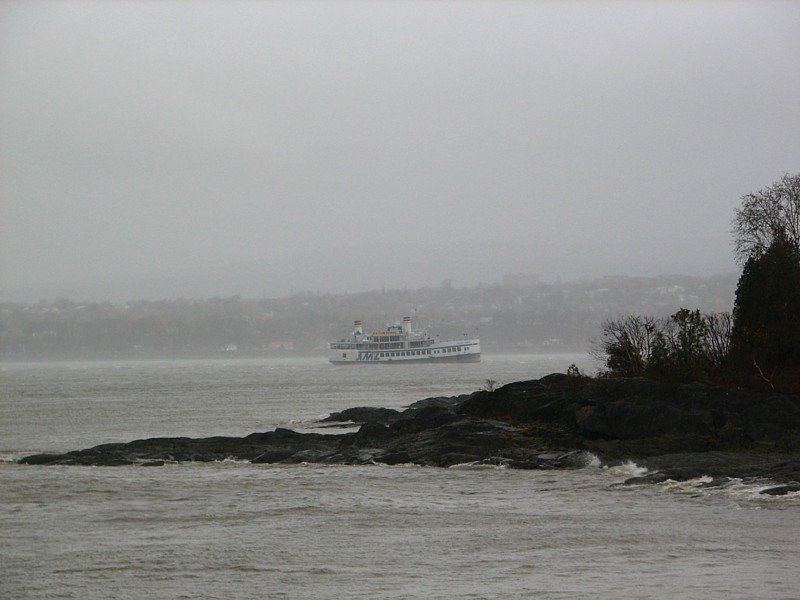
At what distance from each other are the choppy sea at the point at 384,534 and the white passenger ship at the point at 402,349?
10354 centimetres

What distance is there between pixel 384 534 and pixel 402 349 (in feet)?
369

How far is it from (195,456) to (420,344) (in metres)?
104

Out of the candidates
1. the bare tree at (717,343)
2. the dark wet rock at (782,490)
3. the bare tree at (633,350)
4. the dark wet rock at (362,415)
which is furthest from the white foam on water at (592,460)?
the dark wet rock at (362,415)

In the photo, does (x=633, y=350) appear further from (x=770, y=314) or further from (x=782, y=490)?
(x=782, y=490)

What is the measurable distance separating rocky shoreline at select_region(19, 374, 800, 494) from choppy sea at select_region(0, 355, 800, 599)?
950mm

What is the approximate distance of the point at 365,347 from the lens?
130125 mm

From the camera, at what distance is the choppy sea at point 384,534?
13.1m

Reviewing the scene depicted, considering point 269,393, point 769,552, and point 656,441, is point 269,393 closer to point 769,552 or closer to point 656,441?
point 656,441

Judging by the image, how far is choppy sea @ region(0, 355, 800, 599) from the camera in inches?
518

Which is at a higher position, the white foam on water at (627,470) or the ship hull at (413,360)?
the ship hull at (413,360)

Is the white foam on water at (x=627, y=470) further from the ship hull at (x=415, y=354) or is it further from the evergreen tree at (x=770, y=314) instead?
the ship hull at (x=415, y=354)

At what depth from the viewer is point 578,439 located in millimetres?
25812

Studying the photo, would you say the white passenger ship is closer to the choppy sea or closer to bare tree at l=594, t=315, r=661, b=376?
bare tree at l=594, t=315, r=661, b=376

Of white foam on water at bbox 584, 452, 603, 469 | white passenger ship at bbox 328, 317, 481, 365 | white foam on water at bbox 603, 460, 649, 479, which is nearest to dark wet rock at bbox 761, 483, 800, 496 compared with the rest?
white foam on water at bbox 603, 460, 649, 479
